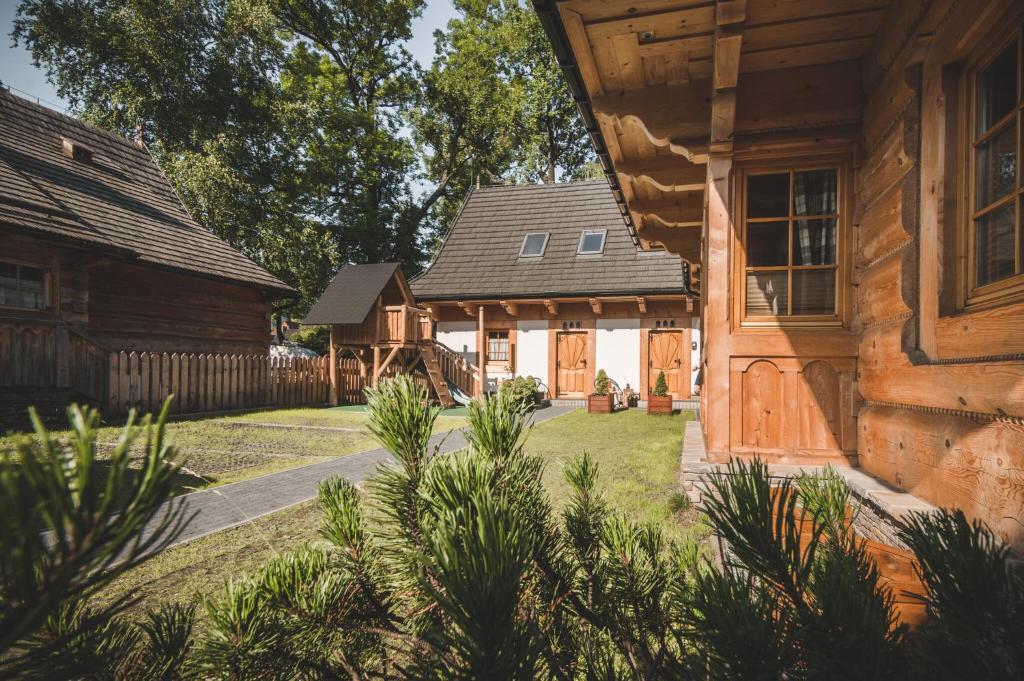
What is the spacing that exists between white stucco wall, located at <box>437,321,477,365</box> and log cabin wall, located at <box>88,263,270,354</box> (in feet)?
18.2

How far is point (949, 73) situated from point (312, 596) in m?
3.77

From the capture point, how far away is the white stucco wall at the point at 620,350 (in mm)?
16250

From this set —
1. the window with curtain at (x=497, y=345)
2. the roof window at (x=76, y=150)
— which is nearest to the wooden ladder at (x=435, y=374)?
the window with curtain at (x=497, y=345)

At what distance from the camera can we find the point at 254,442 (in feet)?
26.2

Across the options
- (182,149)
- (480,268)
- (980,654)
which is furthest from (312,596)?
(182,149)

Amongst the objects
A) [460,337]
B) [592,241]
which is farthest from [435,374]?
[592,241]

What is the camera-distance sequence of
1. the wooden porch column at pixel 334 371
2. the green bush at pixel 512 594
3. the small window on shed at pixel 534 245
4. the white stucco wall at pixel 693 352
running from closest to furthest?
the green bush at pixel 512 594
the wooden porch column at pixel 334 371
the white stucco wall at pixel 693 352
the small window on shed at pixel 534 245

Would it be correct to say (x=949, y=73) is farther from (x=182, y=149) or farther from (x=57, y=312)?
(x=182, y=149)

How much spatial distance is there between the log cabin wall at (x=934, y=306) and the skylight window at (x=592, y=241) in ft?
46.2

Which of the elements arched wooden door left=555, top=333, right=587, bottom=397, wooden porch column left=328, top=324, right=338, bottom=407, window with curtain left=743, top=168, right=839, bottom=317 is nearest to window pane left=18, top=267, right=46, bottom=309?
wooden porch column left=328, top=324, right=338, bottom=407

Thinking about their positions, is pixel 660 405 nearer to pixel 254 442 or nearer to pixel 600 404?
pixel 600 404

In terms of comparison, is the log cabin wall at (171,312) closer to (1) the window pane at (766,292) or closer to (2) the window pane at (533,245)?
(2) the window pane at (533,245)

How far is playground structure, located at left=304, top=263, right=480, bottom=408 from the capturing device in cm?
1469

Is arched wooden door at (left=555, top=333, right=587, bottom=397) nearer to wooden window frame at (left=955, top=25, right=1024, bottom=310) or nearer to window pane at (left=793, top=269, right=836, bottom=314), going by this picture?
window pane at (left=793, top=269, right=836, bottom=314)
